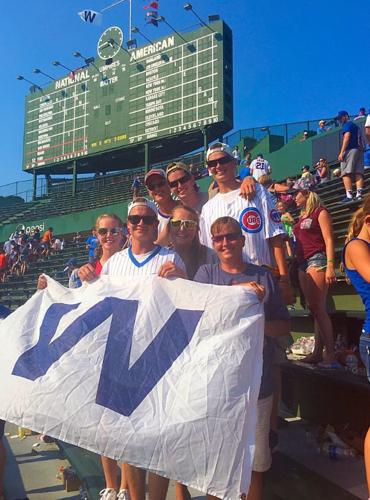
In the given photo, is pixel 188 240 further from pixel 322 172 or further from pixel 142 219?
pixel 322 172

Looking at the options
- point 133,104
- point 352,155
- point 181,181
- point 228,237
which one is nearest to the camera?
point 228,237

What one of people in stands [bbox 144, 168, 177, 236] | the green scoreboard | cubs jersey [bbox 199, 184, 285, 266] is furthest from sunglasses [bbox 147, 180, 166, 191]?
the green scoreboard

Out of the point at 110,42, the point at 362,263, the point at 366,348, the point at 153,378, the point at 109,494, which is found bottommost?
A: the point at 109,494

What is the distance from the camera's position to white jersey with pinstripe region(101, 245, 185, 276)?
2697 mm

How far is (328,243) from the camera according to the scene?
3736mm

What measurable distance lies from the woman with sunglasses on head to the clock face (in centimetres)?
2358

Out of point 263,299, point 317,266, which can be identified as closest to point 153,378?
point 263,299

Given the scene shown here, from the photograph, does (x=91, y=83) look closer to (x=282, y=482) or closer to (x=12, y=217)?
(x=12, y=217)

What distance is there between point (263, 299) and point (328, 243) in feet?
5.34

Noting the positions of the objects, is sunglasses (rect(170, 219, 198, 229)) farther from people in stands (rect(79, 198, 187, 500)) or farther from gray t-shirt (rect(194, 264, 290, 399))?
gray t-shirt (rect(194, 264, 290, 399))

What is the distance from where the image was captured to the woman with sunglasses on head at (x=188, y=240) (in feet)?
9.77

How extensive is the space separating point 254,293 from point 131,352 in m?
0.73

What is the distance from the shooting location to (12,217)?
29.7 meters

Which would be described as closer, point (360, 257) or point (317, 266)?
point (360, 257)
